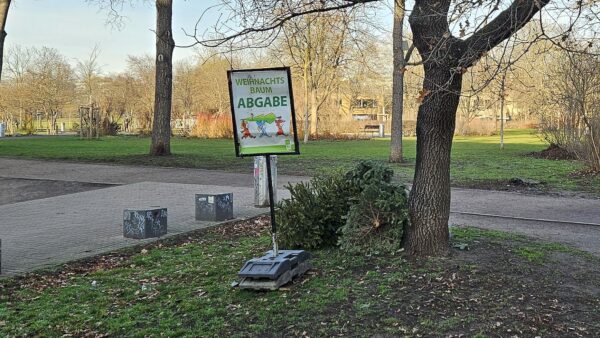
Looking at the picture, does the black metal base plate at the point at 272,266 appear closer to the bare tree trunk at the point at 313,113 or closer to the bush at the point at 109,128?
the bare tree trunk at the point at 313,113

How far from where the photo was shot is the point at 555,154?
23.7 meters

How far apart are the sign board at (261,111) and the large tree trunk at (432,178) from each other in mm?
1388

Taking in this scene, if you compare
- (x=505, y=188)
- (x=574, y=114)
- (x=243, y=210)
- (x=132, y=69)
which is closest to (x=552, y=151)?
(x=574, y=114)

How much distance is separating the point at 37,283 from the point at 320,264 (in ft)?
9.94

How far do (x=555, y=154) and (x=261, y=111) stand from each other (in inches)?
834

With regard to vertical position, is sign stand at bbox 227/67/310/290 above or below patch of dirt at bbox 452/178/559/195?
above

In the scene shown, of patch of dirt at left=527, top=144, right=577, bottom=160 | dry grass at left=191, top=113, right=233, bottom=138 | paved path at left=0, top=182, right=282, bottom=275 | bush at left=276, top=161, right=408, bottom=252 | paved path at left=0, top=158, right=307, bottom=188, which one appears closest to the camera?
bush at left=276, top=161, right=408, bottom=252

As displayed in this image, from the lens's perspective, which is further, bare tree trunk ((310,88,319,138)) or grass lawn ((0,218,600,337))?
bare tree trunk ((310,88,319,138))

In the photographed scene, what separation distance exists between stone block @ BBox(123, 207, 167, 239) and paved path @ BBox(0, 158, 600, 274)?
0.69ft

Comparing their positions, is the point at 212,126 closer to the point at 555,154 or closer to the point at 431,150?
the point at 555,154

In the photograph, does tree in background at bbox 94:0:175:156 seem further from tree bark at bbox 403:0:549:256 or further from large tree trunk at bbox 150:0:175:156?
tree bark at bbox 403:0:549:256

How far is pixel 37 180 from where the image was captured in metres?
16.6

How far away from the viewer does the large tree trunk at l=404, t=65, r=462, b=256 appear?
228 inches

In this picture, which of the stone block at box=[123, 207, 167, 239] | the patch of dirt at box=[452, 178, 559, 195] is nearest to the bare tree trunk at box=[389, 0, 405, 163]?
the patch of dirt at box=[452, 178, 559, 195]
